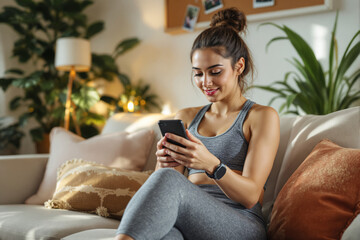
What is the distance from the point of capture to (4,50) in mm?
3584

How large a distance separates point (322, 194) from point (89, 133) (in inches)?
112

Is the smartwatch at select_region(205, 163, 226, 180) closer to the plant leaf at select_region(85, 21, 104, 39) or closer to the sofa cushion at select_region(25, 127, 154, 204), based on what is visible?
the sofa cushion at select_region(25, 127, 154, 204)

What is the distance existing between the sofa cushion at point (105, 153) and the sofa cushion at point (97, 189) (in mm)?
135

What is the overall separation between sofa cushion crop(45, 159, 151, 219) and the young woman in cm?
34

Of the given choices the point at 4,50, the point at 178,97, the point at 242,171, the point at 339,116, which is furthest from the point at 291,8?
the point at 4,50

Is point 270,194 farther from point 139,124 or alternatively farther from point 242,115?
point 139,124

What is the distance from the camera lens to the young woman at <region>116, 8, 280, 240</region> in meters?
1.02

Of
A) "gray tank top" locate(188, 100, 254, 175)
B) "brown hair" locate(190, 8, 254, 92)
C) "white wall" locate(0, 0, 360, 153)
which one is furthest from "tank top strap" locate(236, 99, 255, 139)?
"white wall" locate(0, 0, 360, 153)

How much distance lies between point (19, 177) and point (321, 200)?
1.48 metres

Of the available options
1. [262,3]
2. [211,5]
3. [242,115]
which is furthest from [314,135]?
[211,5]

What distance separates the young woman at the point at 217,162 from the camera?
1020 mm

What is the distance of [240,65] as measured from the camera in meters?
1.44

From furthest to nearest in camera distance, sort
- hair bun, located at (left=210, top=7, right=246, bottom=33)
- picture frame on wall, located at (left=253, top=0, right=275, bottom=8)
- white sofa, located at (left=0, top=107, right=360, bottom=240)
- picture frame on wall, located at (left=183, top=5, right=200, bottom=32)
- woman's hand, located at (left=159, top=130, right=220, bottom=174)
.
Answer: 1. picture frame on wall, located at (left=183, top=5, right=200, bottom=32)
2. picture frame on wall, located at (left=253, top=0, right=275, bottom=8)
3. hair bun, located at (left=210, top=7, right=246, bottom=33)
4. white sofa, located at (left=0, top=107, right=360, bottom=240)
5. woman's hand, located at (left=159, top=130, right=220, bottom=174)

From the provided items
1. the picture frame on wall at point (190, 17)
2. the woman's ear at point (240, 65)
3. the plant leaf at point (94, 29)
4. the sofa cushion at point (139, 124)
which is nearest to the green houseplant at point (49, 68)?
the plant leaf at point (94, 29)
